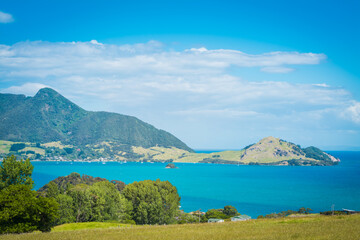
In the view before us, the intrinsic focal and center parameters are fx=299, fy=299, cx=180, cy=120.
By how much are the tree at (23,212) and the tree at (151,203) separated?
55.3 m

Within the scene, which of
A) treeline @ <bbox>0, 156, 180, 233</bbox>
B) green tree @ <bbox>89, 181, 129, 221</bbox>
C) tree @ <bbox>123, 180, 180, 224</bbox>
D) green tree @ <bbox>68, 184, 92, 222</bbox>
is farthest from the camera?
tree @ <bbox>123, 180, 180, 224</bbox>

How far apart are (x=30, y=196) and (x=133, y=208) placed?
60.4 meters

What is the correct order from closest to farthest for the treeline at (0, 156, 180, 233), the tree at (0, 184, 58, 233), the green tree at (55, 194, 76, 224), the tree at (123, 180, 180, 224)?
the tree at (0, 184, 58, 233) → the treeline at (0, 156, 180, 233) → the green tree at (55, 194, 76, 224) → the tree at (123, 180, 180, 224)

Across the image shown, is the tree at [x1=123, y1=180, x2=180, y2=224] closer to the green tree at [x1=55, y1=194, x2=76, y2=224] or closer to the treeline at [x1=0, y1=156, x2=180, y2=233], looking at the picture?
the treeline at [x1=0, y1=156, x2=180, y2=233]

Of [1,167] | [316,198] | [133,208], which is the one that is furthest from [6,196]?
[316,198]

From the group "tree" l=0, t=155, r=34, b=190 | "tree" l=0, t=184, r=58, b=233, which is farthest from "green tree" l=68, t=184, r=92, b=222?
"tree" l=0, t=184, r=58, b=233

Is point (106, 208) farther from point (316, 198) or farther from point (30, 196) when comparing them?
point (316, 198)

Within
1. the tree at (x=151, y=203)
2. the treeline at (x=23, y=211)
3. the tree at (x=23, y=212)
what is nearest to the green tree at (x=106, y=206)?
the tree at (x=151, y=203)

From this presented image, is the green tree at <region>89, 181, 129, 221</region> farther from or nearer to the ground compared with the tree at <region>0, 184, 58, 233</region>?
nearer to the ground

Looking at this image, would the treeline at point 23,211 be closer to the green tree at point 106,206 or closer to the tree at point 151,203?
the green tree at point 106,206

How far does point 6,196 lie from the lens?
37781 millimetres

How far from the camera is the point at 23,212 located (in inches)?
1462

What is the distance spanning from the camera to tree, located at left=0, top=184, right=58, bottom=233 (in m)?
36.4

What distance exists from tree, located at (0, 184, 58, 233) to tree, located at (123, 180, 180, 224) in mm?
55327
